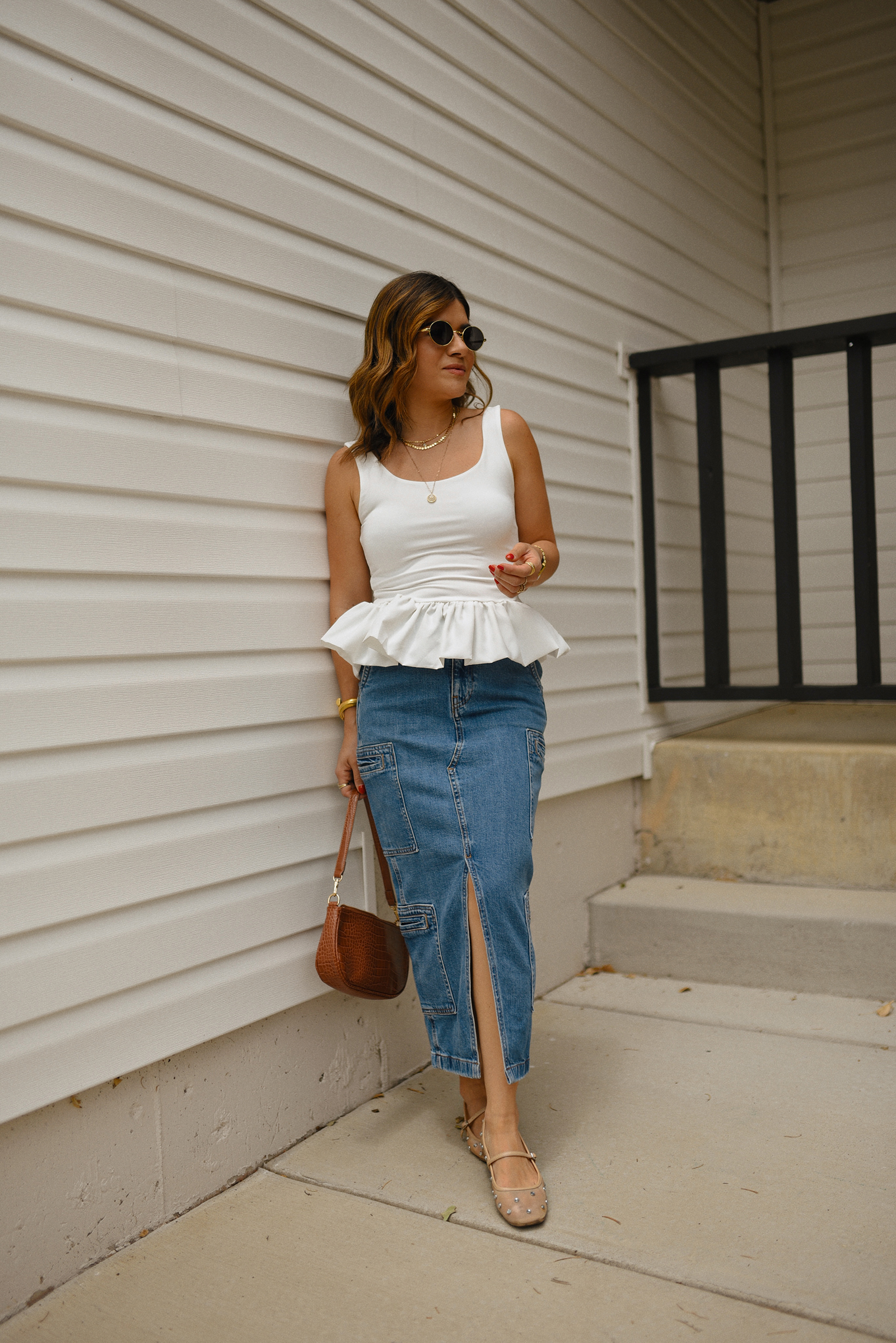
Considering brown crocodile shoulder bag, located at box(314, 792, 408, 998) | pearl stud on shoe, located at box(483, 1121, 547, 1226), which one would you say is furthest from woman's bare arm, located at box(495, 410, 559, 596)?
pearl stud on shoe, located at box(483, 1121, 547, 1226)

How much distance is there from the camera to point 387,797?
2.43 m

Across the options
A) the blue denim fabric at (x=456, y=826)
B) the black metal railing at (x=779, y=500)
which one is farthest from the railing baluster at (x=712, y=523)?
the blue denim fabric at (x=456, y=826)

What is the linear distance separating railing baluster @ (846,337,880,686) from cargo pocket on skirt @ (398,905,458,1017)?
2026mm

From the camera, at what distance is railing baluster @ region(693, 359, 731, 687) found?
4.06 meters

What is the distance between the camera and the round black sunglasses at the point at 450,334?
2461mm

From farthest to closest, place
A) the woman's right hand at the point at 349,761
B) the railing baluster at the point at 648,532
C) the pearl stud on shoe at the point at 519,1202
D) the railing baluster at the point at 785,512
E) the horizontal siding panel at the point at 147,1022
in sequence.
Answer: the railing baluster at the point at 648,532
the railing baluster at the point at 785,512
the woman's right hand at the point at 349,761
the pearl stud on shoe at the point at 519,1202
the horizontal siding panel at the point at 147,1022

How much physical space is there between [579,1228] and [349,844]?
3.18ft

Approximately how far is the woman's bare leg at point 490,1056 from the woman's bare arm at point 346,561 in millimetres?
443

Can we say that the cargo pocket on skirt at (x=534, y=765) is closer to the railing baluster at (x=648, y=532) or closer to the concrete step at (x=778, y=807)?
the concrete step at (x=778, y=807)

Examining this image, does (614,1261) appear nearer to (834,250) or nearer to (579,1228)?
(579,1228)

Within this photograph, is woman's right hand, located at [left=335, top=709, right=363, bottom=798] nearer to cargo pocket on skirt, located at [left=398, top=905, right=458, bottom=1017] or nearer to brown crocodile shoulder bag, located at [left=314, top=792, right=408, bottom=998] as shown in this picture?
brown crocodile shoulder bag, located at [left=314, top=792, right=408, bottom=998]

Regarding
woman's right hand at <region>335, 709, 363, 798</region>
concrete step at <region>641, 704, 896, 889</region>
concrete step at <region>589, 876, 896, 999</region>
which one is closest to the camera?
woman's right hand at <region>335, 709, 363, 798</region>

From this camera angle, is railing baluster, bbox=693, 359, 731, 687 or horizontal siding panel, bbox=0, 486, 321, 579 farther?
railing baluster, bbox=693, 359, 731, 687

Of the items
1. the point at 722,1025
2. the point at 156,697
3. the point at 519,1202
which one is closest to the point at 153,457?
the point at 156,697
